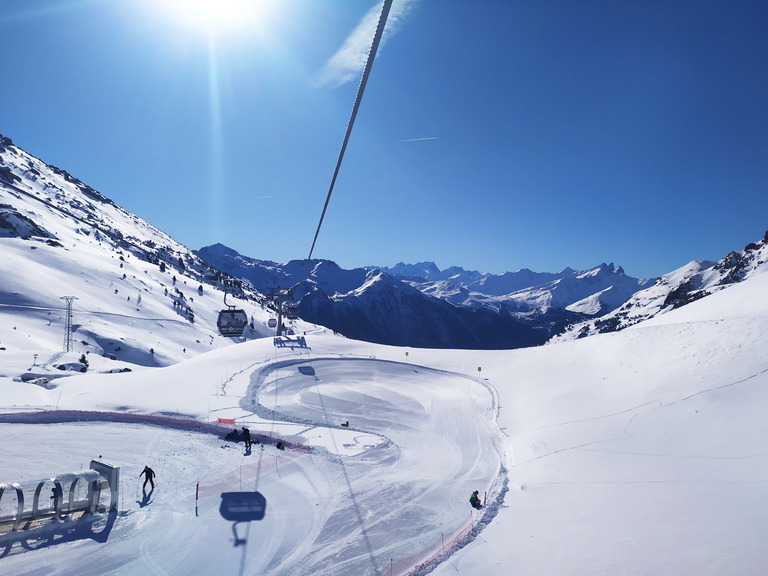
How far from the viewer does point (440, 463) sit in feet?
77.4

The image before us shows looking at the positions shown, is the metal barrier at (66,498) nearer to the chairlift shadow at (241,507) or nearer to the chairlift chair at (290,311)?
the chairlift shadow at (241,507)

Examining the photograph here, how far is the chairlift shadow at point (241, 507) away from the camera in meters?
16.4

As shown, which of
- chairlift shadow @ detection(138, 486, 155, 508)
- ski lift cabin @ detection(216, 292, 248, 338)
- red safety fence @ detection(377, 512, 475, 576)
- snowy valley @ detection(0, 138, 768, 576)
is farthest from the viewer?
ski lift cabin @ detection(216, 292, 248, 338)

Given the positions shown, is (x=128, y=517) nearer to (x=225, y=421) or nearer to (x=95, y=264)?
(x=225, y=421)

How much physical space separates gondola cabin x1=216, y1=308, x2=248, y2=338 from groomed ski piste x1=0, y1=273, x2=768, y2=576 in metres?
4.19

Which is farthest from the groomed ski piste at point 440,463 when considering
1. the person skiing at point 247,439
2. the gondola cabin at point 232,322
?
the gondola cabin at point 232,322

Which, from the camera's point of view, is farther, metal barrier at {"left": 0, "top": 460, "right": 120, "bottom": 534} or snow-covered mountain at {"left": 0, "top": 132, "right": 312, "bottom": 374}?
snow-covered mountain at {"left": 0, "top": 132, "right": 312, "bottom": 374}

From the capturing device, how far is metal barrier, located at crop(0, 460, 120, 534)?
14578 millimetres

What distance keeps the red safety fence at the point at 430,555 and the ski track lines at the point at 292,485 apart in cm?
24

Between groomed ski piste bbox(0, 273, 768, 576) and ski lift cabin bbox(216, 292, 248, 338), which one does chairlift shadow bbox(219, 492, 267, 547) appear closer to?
groomed ski piste bbox(0, 273, 768, 576)

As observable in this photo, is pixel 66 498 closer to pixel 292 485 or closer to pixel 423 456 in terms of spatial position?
pixel 292 485

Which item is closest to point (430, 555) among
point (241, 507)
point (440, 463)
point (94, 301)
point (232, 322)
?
point (241, 507)

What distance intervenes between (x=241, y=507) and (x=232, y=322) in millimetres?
24966

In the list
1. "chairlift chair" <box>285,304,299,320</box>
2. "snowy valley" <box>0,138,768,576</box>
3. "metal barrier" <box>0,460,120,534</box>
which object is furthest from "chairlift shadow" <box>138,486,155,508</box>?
"chairlift chair" <box>285,304,299,320</box>
